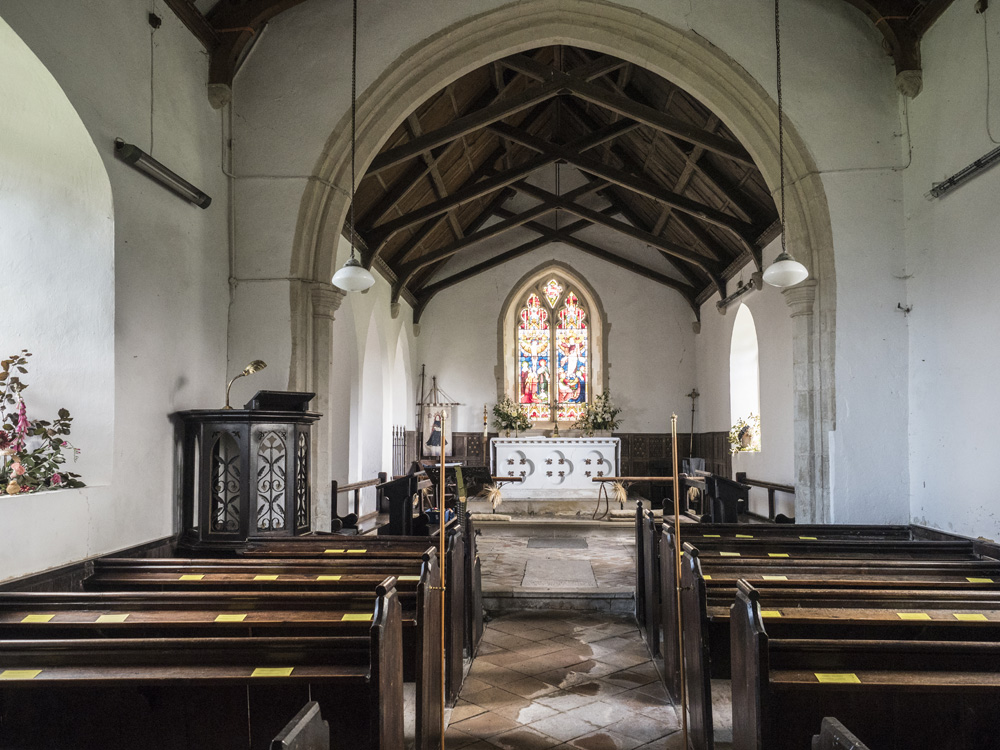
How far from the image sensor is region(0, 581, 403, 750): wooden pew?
7.19ft

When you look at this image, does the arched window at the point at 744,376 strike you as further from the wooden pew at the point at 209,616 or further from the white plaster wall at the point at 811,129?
the wooden pew at the point at 209,616

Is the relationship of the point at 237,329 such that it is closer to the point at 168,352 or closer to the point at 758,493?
the point at 168,352

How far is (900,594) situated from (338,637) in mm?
1940

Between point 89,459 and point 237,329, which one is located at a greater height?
point 237,329

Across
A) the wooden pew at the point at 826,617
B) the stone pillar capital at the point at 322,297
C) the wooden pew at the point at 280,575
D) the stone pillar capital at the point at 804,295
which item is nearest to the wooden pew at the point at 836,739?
the wooden pew at the point at 826,617

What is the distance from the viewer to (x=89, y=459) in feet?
12.9

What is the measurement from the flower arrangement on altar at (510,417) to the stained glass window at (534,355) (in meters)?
0.56

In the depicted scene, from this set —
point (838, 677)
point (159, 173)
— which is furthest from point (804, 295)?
point (159, 173)

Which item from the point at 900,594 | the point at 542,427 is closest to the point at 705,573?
the point at 900,594

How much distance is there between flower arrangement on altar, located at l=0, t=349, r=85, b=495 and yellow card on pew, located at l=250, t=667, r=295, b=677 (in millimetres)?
1863

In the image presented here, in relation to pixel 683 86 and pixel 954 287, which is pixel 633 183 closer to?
pixel 683 86

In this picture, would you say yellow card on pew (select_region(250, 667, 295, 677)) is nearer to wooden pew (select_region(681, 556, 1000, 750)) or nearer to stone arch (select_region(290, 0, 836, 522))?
wooden pew (select_region(681, 556, 1000, 750))

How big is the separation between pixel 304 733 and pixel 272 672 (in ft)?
2.89

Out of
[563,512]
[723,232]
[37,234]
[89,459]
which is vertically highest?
[723,232]
